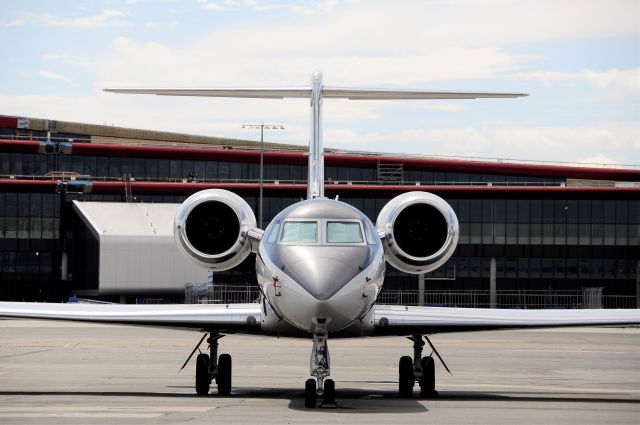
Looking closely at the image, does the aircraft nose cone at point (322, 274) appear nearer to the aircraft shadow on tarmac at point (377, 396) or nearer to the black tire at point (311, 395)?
the black tire at point (311, 395)

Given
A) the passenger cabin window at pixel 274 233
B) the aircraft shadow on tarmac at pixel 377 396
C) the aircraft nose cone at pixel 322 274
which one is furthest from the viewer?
the aircraft shadow on tarmac at pixel 377 396

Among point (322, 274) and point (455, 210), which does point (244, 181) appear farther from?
point (322, 274)

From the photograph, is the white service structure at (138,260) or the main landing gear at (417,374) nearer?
the main landing gear at (417,374)

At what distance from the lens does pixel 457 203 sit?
68.8 meters

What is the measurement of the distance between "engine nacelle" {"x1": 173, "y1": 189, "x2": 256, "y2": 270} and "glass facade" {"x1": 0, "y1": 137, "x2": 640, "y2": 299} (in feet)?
159

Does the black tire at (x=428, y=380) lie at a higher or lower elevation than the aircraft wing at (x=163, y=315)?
lower

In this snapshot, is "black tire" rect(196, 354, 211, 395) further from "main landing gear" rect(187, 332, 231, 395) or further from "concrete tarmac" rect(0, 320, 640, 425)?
"concrete tarmac" rect(0, 320, 640, 425)

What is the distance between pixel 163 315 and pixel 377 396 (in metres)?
3.82

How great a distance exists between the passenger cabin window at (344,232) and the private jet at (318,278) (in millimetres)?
21

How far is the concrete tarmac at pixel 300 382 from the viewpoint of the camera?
15.5 meters

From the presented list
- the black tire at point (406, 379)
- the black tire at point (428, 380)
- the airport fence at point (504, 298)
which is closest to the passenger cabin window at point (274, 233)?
the black tire at point (406, 379)

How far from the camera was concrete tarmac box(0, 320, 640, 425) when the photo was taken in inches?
611

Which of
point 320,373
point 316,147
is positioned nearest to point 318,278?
point 320,373

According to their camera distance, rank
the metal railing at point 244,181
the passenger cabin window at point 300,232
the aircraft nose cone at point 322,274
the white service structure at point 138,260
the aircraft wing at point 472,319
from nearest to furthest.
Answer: the aircraft nose cone at point 322,274
the passenger cabin window at point 300,232
the aircraft wing at point 472,319
the white service structure at point 138,260
the metal railing at point 244,181
